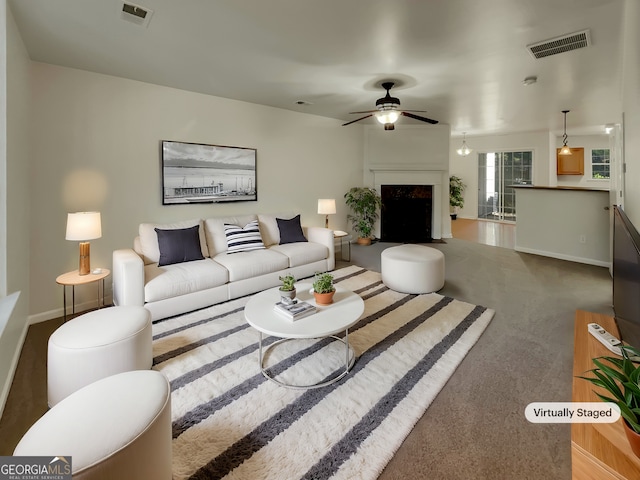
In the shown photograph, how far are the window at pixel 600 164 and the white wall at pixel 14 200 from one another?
1156 cm

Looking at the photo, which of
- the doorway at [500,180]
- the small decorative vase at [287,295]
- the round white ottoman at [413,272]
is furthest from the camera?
the doorway at [500,180]

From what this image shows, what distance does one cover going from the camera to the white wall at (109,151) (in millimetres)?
3213

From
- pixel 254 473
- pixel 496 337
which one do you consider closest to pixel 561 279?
pixel 496 337

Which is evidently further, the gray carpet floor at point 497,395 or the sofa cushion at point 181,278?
the sofa cushion at point 181,278

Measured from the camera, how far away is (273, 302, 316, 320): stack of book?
2248mm

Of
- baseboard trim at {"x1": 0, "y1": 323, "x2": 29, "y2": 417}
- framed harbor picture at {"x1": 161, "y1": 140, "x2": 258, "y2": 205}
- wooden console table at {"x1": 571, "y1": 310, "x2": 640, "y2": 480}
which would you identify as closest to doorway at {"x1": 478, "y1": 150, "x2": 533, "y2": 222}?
framed harbor picture at {"x1": 161, "y1": 140, "x2": 258, "y2": 205}

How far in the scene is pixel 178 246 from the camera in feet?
11.7

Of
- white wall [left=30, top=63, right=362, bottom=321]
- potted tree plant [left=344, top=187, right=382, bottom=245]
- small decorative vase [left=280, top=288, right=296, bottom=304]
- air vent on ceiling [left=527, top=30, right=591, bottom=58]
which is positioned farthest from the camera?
potted tree plant [left=344, top=187, right=382, bottom=245]

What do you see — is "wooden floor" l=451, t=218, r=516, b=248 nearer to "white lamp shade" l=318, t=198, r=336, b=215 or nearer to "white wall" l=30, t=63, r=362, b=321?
"white lamp shade" l=318, t=198, r=336, b=215

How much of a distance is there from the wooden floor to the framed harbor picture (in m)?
5.10

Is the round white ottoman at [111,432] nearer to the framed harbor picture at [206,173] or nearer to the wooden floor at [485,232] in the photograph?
the framed harbor picture at [206,173]

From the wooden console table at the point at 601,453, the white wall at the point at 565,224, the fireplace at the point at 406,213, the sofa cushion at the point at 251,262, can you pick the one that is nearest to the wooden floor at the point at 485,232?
the white wall at the point at 565,224

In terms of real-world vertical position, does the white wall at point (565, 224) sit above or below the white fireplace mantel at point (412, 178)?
below

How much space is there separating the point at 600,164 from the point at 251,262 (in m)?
9.97
